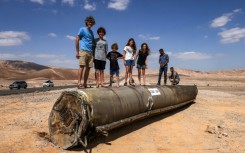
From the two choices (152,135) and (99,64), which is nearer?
(152,135)

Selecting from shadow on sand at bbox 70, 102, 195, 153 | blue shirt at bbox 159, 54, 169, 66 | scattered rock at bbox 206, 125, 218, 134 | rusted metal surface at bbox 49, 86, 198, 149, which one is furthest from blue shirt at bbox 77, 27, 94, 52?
blue shirt at bbox 159, 54, 169, 66

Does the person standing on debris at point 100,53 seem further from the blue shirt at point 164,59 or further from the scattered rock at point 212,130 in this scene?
the blue shirt at point 164,59

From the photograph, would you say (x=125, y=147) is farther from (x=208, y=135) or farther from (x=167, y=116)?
(x=167, y=116)

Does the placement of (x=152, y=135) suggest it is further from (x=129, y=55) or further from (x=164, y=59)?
(x=164, y=59)

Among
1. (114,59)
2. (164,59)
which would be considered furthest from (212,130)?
(164,59)

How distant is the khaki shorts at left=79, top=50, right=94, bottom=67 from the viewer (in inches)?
323

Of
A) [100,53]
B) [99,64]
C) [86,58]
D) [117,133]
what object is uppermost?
[100,53]

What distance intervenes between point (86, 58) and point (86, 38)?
61cm

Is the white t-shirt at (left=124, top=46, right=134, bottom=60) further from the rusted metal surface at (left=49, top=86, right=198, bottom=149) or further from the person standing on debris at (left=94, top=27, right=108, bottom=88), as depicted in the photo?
the rusted metal surface at (left=49, top=86, right=198, bottom=149)

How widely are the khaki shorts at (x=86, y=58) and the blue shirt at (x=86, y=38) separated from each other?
12 centimetres

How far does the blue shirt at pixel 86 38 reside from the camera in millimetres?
8203

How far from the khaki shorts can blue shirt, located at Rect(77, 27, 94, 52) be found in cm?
12

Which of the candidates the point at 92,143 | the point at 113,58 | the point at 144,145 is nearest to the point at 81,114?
the point at 92,143

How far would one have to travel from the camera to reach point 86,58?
8.31 m
